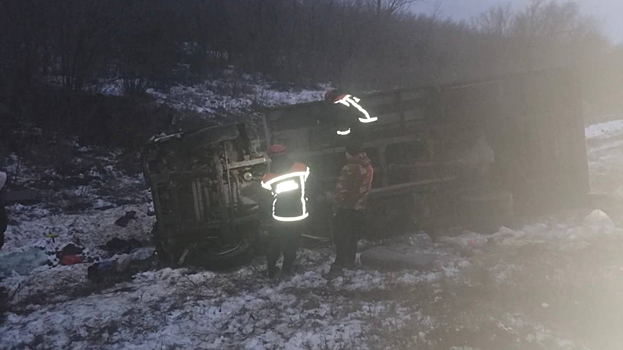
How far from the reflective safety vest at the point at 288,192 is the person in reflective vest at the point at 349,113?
156cm

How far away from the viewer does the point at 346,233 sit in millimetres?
6902

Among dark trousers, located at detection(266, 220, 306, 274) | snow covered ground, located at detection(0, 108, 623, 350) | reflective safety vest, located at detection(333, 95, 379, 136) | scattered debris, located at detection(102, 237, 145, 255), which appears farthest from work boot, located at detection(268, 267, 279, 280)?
scattered debris, located at detection(102, 237, 145, 255)

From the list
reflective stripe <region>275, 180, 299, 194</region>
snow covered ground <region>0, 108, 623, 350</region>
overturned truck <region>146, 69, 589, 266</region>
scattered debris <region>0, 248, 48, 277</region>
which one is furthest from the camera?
overturned truck <region>146, 69, 589, 266</region>

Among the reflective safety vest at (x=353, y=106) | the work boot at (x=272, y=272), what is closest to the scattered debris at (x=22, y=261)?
the work boot at (x=272, y=272)

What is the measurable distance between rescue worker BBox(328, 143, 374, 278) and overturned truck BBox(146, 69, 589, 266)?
114 cm

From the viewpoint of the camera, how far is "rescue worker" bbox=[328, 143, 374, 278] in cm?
681

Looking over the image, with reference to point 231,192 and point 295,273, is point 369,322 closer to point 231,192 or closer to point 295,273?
point 295,273

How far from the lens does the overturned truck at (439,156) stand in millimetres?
7621

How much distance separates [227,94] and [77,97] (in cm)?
673

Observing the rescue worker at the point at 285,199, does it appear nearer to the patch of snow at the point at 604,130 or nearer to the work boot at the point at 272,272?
the work boot at the point at 272,272

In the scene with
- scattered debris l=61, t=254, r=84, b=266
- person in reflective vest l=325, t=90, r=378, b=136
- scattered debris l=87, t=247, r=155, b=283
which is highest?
person in reflective vest l=325, t=90, r=378, b=136

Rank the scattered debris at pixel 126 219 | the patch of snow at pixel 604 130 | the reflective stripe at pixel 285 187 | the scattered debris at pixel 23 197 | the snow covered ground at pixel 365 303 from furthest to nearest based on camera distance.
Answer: the patch of snow at pixel 604 130 < the scattered debris at pixel 23 197 < the scattered debris at pixel 126 219 < the reflective stripe at pixel 285 187 < the snow covered ground at pixel 365 303

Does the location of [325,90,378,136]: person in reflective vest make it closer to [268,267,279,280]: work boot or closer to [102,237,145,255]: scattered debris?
[268,267,279,280]: work boot

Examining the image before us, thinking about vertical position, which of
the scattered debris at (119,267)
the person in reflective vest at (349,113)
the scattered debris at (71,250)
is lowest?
the scattered debris at (119,267)
